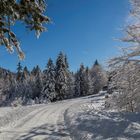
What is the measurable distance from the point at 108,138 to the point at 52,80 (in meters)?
52.5

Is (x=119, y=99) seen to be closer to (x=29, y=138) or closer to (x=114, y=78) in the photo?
(x=114, y=78)

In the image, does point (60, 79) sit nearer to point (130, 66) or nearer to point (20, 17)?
point (130, 66)

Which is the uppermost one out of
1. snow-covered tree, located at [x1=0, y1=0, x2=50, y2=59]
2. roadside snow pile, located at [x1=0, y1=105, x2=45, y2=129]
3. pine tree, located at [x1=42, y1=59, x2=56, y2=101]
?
pine tree, located at [x1=42, y1=59, x2=56, y2=101]

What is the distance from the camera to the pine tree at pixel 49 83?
6120 centimetres

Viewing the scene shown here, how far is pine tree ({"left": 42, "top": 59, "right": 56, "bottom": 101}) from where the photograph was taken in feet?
201

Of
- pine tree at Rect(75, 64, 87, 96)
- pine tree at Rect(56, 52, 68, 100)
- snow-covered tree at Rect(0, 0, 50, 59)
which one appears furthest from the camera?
pine tree at Rect(75, 64, 87, 96)

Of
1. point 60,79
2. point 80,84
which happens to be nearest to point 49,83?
point 60,79

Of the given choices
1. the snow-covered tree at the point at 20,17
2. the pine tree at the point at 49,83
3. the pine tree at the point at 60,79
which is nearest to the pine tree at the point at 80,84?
the pine tree at the point at 60,79

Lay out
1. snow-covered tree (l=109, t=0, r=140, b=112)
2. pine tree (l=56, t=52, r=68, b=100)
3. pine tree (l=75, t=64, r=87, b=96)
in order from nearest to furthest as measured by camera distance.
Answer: snow-covered tree (l=109, t=0, r=140, b=112) → pine tree (l=56, t=52, r=68, b=100) → pine tree (l=75, t=64, r=87, b=96)

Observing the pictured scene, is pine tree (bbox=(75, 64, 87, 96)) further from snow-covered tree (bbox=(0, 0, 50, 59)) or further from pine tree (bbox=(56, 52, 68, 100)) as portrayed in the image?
snow-covered tree (bbox=(0, 0, 50, 59))

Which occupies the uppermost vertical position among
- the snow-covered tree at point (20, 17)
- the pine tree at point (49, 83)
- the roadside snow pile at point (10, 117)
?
the pine tree at point (49, 83)

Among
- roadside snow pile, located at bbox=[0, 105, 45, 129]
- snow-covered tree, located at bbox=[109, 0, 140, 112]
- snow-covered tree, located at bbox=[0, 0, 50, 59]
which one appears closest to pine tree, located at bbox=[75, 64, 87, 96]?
roadside snow pile, located at bbox=[0, 105, 45, 129]

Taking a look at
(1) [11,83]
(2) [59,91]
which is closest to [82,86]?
Result: (2) [59,91]

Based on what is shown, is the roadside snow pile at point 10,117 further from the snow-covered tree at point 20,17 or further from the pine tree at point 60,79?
the pine tree at point 60,79
